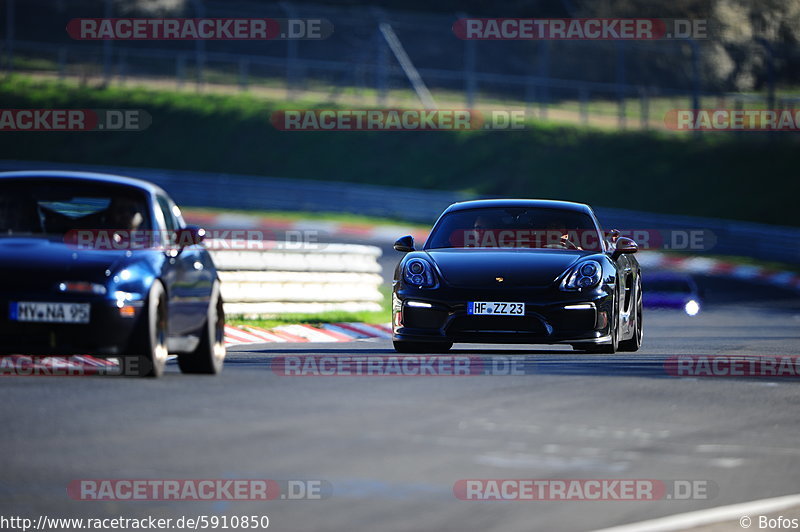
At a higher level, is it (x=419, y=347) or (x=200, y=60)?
(x=200, y=60)

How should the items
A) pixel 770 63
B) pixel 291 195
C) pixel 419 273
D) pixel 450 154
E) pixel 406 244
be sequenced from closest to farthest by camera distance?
pixel 419 273, pixel 406 244, pixel 770 63, pixel 291 195, pixel 450 154

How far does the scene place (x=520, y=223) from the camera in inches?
526

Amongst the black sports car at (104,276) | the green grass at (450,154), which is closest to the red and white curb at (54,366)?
the black sports car at (104,276)

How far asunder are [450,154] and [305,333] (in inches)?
1177

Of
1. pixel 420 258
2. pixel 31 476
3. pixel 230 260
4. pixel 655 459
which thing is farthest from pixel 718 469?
pixel 230 260

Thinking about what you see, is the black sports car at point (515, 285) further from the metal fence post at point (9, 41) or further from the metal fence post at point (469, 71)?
the metal fence post at point (9, 41)

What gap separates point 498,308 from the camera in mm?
12258

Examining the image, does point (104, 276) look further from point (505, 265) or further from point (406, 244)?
point (406, 244)

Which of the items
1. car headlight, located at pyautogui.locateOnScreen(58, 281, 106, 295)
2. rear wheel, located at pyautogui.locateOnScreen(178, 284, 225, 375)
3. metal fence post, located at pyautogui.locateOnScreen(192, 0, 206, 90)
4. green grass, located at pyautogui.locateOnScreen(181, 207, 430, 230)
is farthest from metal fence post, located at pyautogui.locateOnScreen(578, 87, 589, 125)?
car headlight, located at pyautogui.locateOnScreen(58, 281, 106, 295)

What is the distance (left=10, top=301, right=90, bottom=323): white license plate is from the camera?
30.4 feet

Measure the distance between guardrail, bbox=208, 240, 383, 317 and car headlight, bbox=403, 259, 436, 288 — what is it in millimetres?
4917

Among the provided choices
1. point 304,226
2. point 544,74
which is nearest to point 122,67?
point 304,226

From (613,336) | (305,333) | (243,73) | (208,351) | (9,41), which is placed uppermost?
(9,41)

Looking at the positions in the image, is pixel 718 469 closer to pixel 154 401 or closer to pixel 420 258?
pixel 154 401
